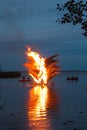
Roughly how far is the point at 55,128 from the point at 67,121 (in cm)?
270

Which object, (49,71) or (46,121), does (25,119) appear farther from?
(49,71)

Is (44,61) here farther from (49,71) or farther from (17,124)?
(17,124)

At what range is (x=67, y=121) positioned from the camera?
826 inches

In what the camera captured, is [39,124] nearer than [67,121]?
Yes

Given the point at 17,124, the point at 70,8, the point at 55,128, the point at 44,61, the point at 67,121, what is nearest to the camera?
the point at 70,8

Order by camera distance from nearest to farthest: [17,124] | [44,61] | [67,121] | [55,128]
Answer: [55,128] → [17,124] → [67,121] → [44,61]

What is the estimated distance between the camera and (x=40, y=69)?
70062 millimetres

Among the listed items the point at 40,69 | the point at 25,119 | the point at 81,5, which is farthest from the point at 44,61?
the point at 81,5

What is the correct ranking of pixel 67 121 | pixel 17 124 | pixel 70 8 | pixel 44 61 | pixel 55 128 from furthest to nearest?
pixel 44 61 → pixel 67 121 → pixel 17 124 → pixel 55 128 → pixel 70 8

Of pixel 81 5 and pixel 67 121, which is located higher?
pixel 81 5

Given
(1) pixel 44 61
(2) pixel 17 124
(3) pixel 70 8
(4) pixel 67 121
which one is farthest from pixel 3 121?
(1) pixel 44 61

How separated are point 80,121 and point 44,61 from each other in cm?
4948

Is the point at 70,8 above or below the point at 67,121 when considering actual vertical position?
above

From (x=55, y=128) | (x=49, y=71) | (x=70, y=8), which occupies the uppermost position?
(x=49, y=71)
